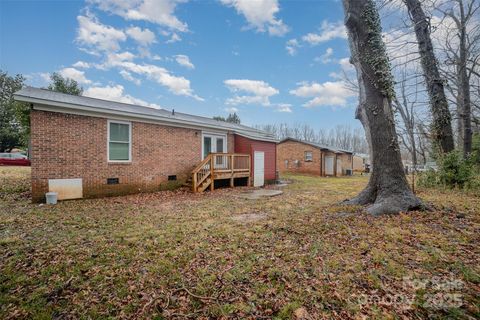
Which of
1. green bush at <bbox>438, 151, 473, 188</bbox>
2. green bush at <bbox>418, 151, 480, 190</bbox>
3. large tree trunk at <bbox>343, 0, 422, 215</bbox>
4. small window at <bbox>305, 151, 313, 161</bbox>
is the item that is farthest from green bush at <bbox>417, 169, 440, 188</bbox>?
small window at <bbox>305, 151, 313, 161</bbox>

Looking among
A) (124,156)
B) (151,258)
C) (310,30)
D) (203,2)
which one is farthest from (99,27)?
(151,258)

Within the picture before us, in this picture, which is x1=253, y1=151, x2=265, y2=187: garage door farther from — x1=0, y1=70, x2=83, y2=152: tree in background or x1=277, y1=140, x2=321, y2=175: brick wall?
x1=0, y1=70, x2=83, y2=152: tree in background

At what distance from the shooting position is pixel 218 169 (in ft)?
39.9

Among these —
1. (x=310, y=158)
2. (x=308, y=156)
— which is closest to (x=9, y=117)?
(x=308, y=156)

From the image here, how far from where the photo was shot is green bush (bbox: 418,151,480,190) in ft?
28.6

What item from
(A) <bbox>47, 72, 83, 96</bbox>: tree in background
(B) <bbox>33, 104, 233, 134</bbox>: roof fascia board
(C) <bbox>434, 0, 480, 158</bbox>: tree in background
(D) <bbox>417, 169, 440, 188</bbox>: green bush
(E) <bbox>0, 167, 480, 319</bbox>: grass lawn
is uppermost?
(A) <bbox>47, 72, 83, 96</bbox>: tree in background

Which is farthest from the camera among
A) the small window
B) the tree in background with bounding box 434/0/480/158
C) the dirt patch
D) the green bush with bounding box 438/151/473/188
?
the small window

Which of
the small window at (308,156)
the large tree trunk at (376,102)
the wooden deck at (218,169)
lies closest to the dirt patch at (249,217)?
the large tree trunk at (376,102)

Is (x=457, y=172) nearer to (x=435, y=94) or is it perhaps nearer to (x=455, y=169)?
(x=455, y=169)

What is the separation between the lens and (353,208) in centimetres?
575

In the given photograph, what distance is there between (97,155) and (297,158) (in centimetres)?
2014

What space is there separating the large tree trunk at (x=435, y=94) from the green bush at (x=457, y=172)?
397mm

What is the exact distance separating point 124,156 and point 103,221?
4497 mm

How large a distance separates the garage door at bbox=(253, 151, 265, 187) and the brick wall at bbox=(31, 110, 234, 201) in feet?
12.9
